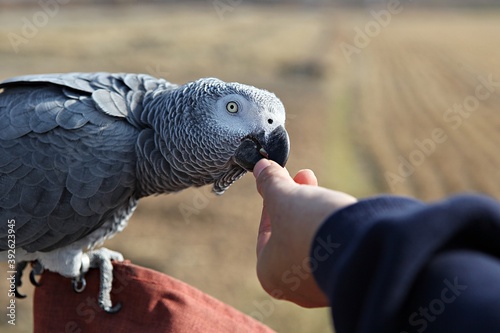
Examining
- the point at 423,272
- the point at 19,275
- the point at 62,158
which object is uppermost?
the point at 423,272

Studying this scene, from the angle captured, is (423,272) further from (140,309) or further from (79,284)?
(79,284)

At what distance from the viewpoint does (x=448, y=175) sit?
7.62m

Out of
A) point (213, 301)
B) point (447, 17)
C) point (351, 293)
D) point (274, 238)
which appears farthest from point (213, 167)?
point (447, 17)

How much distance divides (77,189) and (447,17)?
35.3 metres

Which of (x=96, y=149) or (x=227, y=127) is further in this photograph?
(x=96, y=149)

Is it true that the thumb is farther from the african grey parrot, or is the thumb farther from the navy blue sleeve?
the african grey parrot

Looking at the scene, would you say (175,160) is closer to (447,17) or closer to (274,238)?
(274,238)

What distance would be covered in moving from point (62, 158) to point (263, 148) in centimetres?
78

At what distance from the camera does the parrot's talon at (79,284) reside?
6.96 feet

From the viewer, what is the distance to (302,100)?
11.4 metres

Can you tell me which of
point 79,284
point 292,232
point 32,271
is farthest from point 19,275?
point 292,232

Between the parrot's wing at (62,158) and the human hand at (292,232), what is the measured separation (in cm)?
101

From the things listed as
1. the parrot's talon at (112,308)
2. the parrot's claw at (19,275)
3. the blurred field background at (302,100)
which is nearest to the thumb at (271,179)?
the parrot's talon at (112,308)

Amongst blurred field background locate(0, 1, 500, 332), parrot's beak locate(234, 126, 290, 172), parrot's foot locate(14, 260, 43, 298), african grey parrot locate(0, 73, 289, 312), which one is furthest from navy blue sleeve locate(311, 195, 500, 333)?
blurred field background locate(0, 1, 500, 332)
